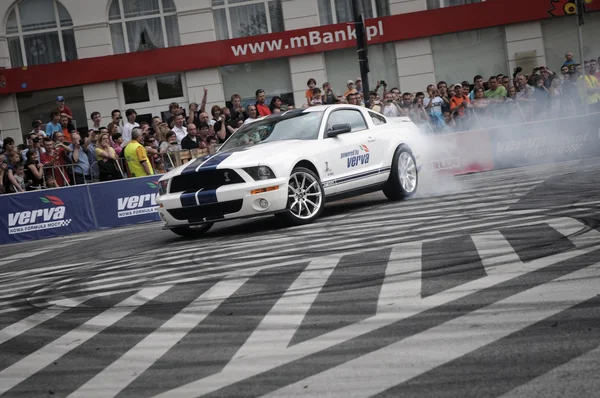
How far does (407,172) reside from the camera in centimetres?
1473

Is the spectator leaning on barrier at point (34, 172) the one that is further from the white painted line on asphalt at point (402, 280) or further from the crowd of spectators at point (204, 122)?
the white painted line on asphalt at point (402, 280)

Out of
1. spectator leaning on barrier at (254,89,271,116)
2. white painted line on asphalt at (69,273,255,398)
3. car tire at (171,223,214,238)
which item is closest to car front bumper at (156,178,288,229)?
car tire at (171,223,214,238)

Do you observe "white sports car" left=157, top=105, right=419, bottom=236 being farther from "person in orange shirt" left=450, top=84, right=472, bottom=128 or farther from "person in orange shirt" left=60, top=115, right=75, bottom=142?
"person in orange shirt" left=60, top=115, right=75, bottom=142

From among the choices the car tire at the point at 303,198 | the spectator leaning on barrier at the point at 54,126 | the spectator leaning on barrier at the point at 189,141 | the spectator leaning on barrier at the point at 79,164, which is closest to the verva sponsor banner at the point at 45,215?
the spectator leaning on barrier at the point at 79,164

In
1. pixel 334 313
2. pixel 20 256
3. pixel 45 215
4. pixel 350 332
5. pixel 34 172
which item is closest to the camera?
pixel 350 332

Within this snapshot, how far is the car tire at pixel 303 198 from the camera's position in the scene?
12320 millimetres

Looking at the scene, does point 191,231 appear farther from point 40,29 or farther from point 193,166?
point 40,29

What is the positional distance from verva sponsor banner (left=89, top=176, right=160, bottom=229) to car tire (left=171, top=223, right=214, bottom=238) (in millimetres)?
4770

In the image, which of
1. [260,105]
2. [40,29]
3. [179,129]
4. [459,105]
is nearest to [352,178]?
[179,129]

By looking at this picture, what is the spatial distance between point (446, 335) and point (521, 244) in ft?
10.4

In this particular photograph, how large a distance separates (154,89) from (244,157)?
19.4 meters

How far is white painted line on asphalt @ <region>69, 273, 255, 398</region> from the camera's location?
210 inches

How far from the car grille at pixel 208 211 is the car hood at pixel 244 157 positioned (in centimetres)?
47

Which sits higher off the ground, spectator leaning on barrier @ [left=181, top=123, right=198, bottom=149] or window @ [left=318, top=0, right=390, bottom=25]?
window @ [left=318, top=0, right=390, bottom=25]
